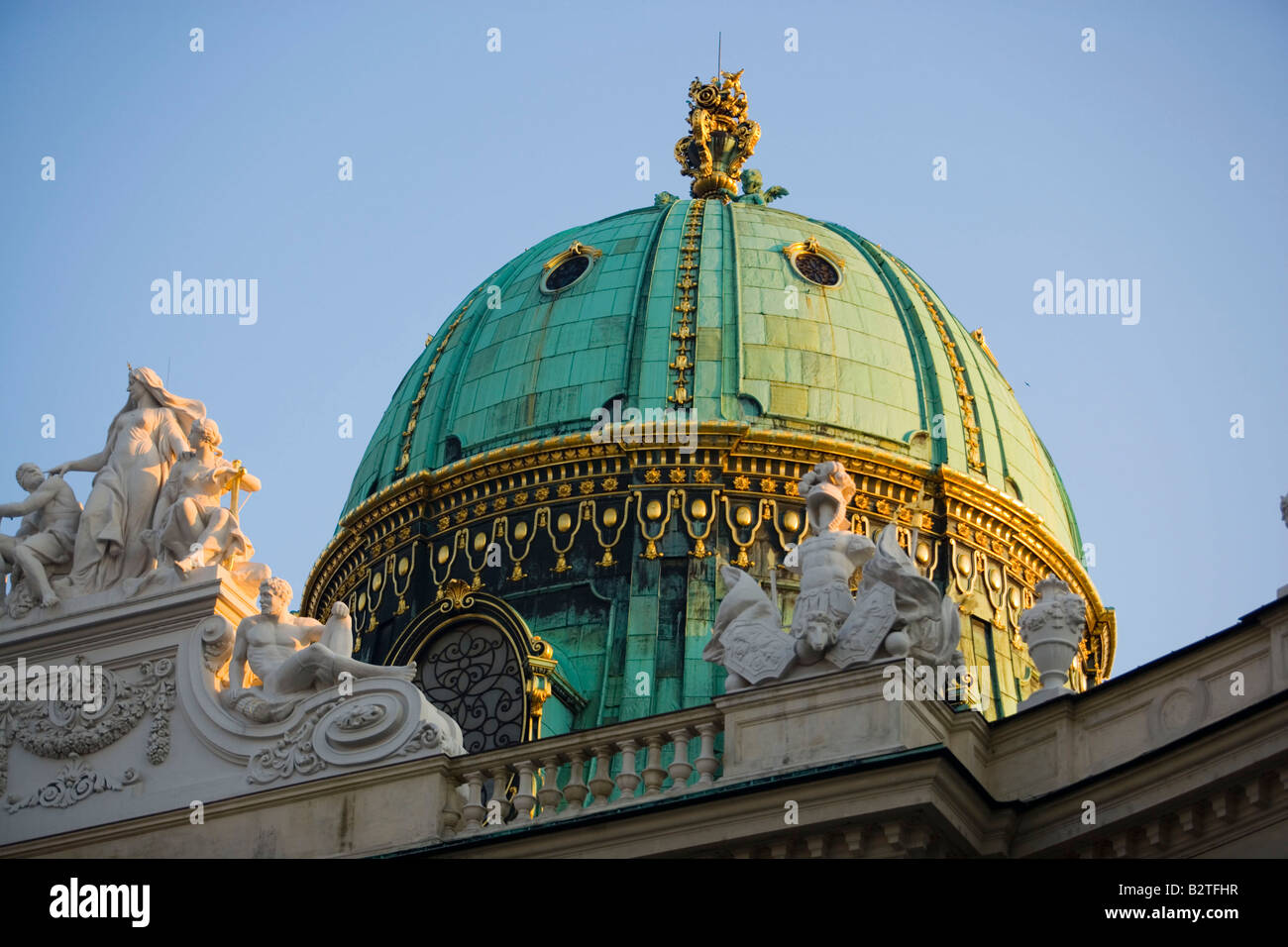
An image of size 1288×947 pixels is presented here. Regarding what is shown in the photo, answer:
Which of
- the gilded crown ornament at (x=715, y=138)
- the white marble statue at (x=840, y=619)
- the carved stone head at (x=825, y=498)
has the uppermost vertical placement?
the gilded crown ornament at (x=715, y=138)

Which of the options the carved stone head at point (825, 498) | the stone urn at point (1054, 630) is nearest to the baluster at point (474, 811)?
the carved stone head at point (825, 498)

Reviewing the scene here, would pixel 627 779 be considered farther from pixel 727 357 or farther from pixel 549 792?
pixel 727 357

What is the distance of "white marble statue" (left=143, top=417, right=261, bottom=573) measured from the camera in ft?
87.4

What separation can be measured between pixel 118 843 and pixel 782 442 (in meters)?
11.9

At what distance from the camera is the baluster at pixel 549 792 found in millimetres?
23609

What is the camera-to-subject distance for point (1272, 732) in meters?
20.7

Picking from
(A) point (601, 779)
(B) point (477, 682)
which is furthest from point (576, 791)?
(B) point (477, 682)

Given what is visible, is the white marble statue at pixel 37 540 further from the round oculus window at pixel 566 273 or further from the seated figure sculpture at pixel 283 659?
the round oculus window at pixel 566 273

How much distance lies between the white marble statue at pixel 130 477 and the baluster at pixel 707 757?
6754mm

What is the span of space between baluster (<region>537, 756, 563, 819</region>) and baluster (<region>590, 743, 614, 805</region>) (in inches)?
13.2

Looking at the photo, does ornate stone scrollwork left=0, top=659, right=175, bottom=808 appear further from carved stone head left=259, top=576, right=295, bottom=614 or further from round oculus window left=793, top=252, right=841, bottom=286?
round oculus window left=793, top=252, right=841, bottom=286

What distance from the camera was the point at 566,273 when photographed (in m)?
37.9

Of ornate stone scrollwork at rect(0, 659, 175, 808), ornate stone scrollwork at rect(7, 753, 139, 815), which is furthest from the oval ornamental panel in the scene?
ornate stone scrollwork at rect(7, 753, 139, 815)

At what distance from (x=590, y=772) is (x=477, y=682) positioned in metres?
9.16
